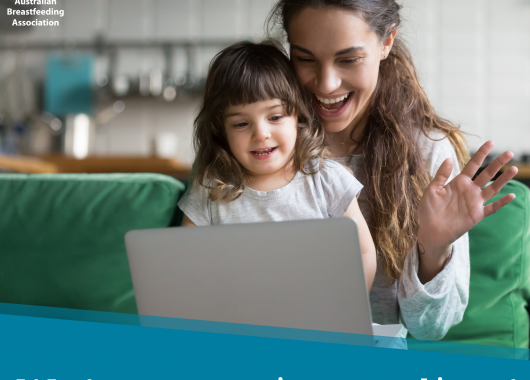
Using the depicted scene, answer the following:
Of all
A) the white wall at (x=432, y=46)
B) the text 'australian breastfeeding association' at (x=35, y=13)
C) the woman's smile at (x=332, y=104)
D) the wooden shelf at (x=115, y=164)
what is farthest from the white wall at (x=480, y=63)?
the woman's smile at (x=332, y=104)

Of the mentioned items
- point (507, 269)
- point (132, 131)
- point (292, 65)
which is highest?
point (292, 65)

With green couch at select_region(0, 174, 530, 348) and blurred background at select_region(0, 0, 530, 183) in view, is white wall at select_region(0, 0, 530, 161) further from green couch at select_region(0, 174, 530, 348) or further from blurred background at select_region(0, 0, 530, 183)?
green couch at select_region(0, 174, 530, 348)

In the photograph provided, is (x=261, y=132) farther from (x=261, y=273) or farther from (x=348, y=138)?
(x=261, y=273)

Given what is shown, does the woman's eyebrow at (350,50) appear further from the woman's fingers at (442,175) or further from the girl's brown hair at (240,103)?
the woman's fingers at (442,175)

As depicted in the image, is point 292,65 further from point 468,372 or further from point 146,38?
point 146,38

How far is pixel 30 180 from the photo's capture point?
1417mm

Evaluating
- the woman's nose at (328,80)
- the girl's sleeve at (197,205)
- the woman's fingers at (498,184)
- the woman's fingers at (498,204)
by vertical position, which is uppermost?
the woman's nose at (328,80)

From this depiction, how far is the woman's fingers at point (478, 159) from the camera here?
0.97 m

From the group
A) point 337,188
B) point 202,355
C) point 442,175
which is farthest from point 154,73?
point 202,355

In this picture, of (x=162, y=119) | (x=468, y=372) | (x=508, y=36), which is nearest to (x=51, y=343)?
(x=468, y=372)

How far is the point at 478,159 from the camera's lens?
0.97m

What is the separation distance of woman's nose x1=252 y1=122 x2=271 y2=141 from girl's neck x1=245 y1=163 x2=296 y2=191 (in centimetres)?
11

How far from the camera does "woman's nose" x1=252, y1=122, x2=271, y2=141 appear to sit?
45.3 inches

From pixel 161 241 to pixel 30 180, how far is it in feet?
2.49
